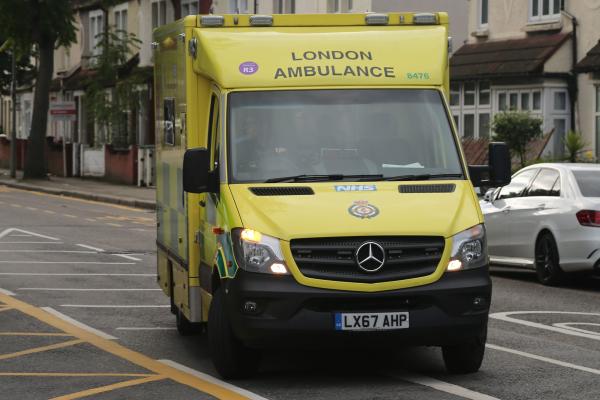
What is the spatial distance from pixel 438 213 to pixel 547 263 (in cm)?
794

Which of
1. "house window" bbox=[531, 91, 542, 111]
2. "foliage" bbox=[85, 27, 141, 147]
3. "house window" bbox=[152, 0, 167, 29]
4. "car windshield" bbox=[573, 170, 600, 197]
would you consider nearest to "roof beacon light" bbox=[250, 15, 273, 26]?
"car windshield" bbox=[573, 170, 600, 197]

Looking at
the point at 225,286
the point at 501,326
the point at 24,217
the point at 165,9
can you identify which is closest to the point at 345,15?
the point at 225,286

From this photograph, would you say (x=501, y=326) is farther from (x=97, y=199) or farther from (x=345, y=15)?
(x=97, y=199)

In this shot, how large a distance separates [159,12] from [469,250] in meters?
46.3

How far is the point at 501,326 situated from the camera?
1372 cm

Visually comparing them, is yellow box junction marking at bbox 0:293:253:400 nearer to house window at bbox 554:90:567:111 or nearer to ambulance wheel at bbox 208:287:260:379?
ambulance wheel at bbox 208:287:260:379

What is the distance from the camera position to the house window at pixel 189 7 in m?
53.2

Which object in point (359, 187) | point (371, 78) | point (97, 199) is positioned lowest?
point (97, 199)

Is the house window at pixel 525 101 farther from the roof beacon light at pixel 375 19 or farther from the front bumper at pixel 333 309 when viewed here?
the front bumper at pixel 333 309

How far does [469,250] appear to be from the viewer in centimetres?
1017

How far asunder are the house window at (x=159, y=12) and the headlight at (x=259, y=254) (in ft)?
150

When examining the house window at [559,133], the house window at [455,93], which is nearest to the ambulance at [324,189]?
the house window at [559,133]

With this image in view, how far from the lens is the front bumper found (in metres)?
9.88

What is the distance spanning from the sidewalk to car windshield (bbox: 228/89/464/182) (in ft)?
81.5
